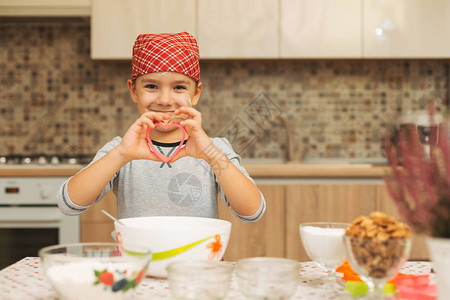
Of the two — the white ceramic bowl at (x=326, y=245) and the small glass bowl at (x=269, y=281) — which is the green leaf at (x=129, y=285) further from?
the white ceramic bowl at (x=326, y=245)

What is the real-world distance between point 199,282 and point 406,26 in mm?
2242

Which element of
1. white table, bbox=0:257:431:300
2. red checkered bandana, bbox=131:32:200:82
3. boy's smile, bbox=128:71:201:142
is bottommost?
white table, bbox=0:257:431:300

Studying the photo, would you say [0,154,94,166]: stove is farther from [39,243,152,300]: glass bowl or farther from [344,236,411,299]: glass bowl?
[344,236,411,299]: glass bowl

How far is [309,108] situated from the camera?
2.73 meters

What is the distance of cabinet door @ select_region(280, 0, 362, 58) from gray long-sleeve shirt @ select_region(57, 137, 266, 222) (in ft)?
4.28

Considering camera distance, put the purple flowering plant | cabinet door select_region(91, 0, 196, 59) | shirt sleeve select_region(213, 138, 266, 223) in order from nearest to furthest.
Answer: the purple flowering plant, shirt sleeve select_region(213, 138, 266, 223), cabinet door select_region(91, 0, 196, 59)

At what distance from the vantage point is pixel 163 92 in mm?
1209

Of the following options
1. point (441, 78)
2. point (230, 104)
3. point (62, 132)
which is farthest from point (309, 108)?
point (62, 132)

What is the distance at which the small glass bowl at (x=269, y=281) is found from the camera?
60 cm

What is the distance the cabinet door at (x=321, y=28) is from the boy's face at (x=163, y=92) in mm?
1298

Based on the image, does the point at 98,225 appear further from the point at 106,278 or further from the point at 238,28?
the point at 106,278

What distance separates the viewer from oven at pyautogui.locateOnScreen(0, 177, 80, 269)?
6.97 feet

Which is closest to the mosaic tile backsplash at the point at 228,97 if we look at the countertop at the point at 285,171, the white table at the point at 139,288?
the countertop at the point at 285,171

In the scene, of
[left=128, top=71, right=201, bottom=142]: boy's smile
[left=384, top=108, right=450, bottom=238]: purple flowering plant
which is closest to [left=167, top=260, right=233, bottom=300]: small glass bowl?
[left=384, top=108, right=450, bottom=238]: purple flowering plant
